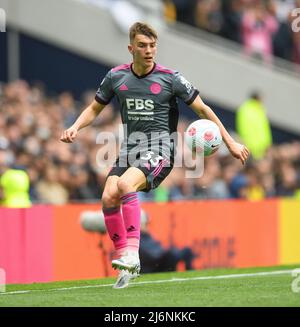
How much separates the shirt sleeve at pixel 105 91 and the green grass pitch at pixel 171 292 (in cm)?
184

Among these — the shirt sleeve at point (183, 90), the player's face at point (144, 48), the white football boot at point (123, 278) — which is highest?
the player's face at point (144, 48)

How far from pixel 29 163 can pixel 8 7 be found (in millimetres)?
6373

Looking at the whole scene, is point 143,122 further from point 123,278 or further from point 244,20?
point 244,20

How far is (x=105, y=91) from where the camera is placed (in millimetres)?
10461

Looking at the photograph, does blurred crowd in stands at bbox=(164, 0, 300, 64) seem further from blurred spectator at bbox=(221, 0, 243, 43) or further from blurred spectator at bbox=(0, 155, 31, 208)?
blurred spectator at bbox=(0, 155, 31, 208)

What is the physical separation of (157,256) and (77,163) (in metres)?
2.57

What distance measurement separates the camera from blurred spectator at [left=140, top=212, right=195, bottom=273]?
47.7ft

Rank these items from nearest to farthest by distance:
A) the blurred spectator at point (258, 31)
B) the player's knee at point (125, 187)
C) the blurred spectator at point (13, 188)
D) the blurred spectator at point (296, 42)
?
the player's knee at point (125, 187) < the blurred spectator at point (13, 188) < the blurred spectator at point (258, 31) < the blurred spectator at point (296, 42)

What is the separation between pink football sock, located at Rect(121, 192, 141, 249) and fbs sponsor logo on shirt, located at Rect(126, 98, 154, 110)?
879mm

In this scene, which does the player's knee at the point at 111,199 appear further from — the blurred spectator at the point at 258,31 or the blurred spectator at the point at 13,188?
the blurred spectator at the point at 258,31

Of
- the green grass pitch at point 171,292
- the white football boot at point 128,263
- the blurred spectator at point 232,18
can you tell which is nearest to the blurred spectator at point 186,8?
the blurred spectator at point 232,18

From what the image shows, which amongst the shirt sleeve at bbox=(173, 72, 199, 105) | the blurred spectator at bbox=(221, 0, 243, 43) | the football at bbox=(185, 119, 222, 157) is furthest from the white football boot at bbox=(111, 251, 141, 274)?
the blurred spectator at bbox=(221, 0, 243, 43)

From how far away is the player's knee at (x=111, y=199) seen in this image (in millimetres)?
10094

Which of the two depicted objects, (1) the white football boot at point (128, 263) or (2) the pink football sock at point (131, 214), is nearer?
(1) the white football boot at point (128, 263)
